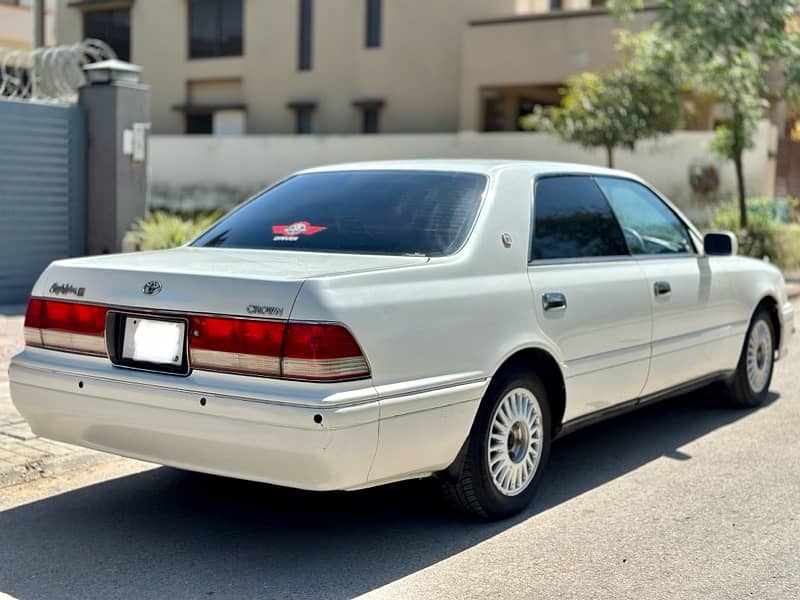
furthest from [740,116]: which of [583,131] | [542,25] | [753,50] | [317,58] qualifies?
[317,58]

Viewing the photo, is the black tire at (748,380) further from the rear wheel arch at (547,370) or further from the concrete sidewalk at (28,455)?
the concrete sidewalk at (28,455)

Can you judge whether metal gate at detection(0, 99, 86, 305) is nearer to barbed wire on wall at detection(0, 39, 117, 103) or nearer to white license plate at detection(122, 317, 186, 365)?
barbed wire on wall at detection(0, 39, 117, 103)

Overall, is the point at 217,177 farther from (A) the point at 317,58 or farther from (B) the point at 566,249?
(B) the point at 566,249

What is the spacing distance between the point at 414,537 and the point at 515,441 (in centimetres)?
68

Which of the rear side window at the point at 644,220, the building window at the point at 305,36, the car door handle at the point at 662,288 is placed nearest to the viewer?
the car door handle at the point at 662,288

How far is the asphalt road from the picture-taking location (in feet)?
14.3

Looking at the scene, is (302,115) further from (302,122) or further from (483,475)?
(483,475)

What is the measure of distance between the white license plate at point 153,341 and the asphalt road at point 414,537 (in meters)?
0.85

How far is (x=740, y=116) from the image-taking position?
17672 millimetres

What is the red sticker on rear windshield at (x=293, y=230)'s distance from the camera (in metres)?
5.44

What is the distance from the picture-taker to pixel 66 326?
4.87 metres

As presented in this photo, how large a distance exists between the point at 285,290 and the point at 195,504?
1618 mm

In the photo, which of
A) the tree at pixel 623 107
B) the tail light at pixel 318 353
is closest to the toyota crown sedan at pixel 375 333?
the tail light at pixel 318 353

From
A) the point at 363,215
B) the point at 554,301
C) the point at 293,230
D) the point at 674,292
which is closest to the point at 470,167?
the point at 363,215
